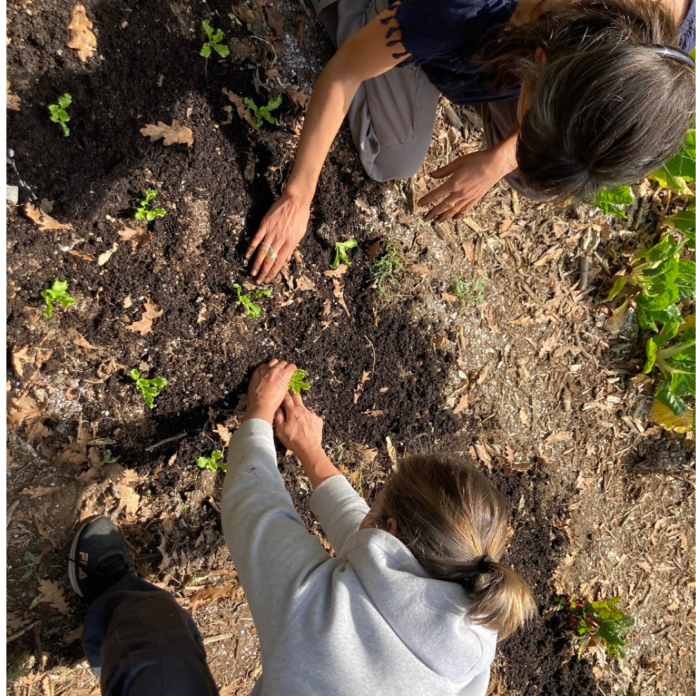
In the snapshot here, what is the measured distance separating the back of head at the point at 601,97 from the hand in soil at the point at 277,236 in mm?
1227

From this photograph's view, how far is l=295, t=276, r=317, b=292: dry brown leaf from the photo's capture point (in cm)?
294

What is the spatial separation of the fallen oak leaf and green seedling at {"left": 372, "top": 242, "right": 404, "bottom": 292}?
2.27m

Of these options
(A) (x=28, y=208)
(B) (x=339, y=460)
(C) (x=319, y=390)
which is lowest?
(B) (x=339, y=460)

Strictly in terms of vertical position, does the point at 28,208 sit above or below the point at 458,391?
above

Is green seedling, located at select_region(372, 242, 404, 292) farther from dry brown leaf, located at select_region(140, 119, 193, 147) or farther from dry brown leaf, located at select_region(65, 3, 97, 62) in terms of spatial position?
dry brown leaf, located at select_region(65, 3, 97, 62)

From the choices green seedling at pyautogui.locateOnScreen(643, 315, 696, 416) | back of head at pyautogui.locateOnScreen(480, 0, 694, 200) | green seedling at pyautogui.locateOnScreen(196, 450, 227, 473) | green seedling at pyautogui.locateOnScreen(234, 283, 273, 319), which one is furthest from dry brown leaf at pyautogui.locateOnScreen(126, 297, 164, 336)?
green seedling at pyautogui.locateOnScreen(643, 315, 696, 416)

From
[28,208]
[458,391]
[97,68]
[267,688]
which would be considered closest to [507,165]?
[458,391]

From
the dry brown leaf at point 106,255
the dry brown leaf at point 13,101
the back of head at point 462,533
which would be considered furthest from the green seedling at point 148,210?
the back of head at point 462,533

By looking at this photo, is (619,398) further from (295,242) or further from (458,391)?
(295,242)

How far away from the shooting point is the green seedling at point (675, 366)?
12.9 feet

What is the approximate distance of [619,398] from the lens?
4059mm

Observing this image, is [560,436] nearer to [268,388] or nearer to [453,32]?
[268,388]

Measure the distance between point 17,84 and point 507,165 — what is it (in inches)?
95.1

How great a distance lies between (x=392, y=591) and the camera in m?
1.67
